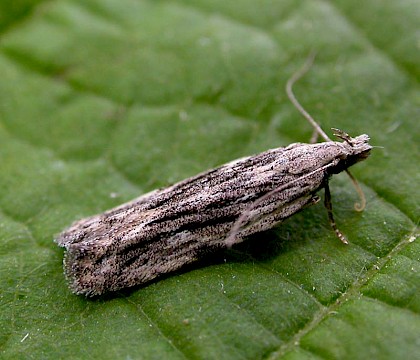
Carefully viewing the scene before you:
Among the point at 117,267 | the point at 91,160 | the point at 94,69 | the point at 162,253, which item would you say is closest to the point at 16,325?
the point at 117,267

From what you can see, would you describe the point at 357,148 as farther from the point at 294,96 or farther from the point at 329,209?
the point at 294,96

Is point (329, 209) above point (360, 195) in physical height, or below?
below

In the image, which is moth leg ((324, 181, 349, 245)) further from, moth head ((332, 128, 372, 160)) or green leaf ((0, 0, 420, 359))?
moth head ((332, 128, 372, 160))

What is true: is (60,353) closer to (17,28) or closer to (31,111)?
(31,111)

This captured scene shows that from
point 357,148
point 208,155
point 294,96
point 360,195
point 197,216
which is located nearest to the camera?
point 197,216

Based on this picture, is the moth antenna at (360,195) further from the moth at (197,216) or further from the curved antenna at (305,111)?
the moth at (197,216)

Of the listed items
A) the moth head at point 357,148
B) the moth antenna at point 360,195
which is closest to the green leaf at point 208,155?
the moth antenna at point 360,195

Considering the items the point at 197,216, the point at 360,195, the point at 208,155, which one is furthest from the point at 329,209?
the point at 208,155
